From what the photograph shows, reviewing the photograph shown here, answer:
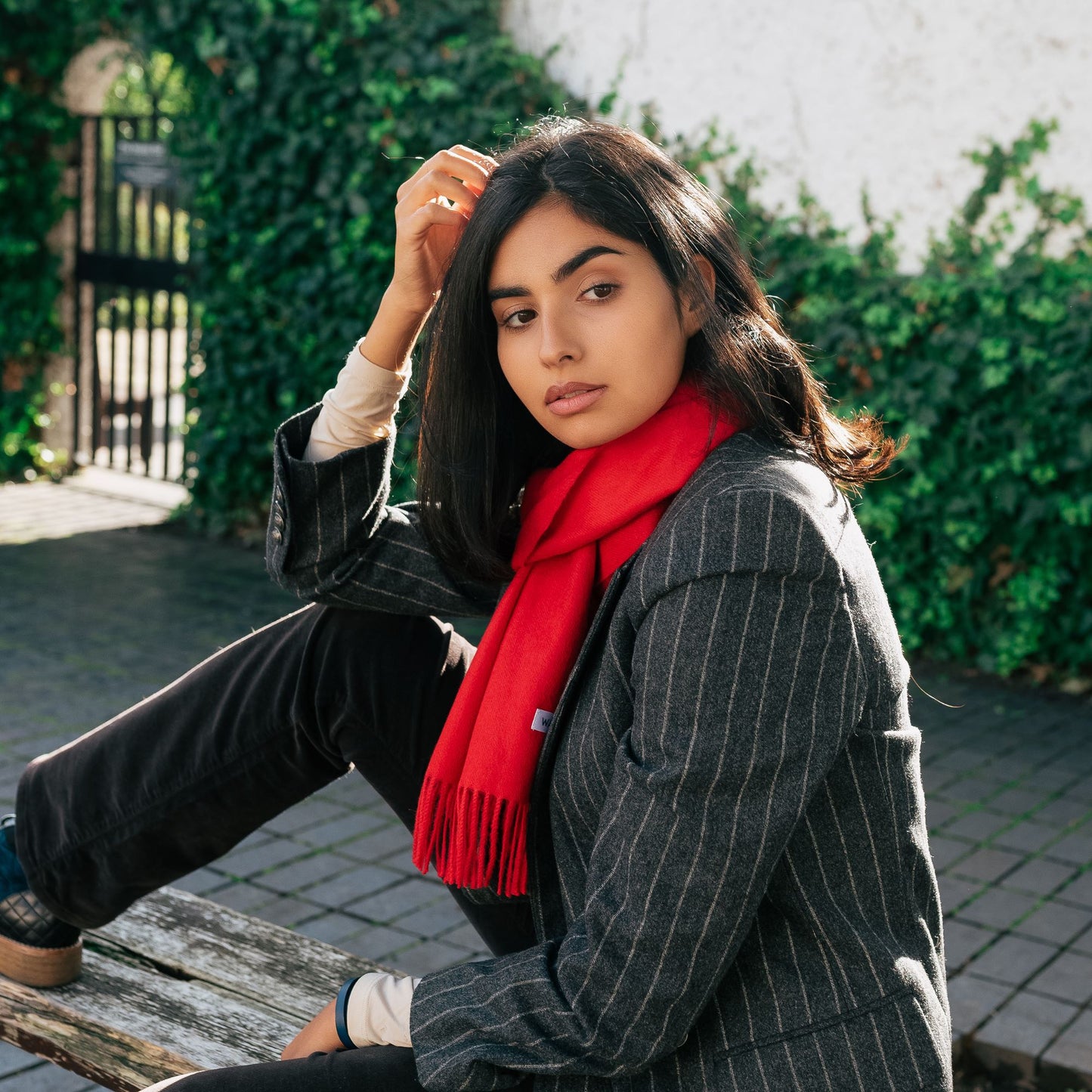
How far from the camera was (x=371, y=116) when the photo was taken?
6.88 metres

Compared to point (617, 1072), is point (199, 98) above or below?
above

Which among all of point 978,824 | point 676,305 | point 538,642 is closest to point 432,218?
point 676,305

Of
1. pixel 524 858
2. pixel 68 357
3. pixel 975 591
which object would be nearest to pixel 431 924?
pixel 524 858

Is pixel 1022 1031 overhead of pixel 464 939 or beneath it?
overhead

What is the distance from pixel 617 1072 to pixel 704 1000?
13 cm

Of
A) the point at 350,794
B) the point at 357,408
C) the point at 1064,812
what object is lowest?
the point at 350,794

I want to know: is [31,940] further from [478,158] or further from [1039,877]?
Result: [1039,877]

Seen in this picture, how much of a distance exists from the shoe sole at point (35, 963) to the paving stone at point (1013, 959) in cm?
205

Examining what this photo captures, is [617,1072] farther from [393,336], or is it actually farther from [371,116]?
[371,116]

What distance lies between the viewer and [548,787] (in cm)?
178

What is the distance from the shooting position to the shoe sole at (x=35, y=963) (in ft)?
6.98

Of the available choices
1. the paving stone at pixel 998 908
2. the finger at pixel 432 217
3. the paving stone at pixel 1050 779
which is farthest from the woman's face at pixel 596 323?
the paving stone at pixel 1050 779

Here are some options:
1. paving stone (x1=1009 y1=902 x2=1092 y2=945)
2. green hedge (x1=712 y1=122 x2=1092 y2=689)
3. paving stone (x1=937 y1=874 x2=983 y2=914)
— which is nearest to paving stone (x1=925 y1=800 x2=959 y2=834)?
paving stone (x1=937 y1=874 x2=983 y2=914)

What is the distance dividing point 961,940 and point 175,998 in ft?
6.66
